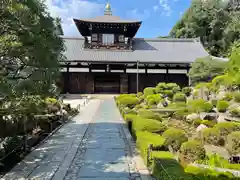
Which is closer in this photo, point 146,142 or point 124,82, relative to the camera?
point 146,142

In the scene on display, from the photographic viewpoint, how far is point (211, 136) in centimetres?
960

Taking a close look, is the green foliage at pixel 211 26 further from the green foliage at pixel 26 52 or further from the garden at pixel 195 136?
the green foliage at pixel 26 52

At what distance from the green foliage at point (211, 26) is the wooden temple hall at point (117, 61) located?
32.6ft

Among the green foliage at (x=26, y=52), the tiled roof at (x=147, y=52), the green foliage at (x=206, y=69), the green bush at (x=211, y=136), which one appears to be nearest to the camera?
the green foliage at (x=26, y=52)

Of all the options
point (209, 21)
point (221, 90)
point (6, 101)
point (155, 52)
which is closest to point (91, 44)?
point (155, 52)

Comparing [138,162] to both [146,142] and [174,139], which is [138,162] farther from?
[174,139]

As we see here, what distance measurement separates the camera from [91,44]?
33062 millimetres

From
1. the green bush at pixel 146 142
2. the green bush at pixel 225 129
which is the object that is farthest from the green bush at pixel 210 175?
the green bush at pixel 225 129

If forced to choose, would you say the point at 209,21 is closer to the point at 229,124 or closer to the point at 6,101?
the point at 229,124

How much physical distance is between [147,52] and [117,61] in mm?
4822

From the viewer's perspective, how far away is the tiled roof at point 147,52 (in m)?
30.5

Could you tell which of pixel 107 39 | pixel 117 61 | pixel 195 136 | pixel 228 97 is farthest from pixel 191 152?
pixel 107 39

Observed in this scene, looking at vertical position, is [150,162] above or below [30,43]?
below

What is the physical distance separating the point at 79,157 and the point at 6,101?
2.54 meters
